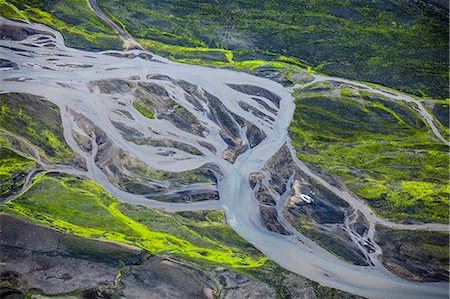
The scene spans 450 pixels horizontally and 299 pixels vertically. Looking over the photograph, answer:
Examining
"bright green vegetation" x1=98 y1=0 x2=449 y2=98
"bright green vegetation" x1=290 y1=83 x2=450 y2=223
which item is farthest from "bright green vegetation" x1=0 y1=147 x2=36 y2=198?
"bright green vegetation" x1=290 y1=83 x2=450 y2=223

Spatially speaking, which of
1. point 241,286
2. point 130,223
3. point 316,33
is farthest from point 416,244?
point 316,33

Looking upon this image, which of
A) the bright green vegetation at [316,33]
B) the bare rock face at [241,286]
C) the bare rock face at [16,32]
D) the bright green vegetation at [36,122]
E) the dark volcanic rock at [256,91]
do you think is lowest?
the bare rock face at [241,286]

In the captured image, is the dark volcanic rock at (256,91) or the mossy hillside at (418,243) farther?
the dark volcanic rock at (256,91)

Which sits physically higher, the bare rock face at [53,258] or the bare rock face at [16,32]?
the bare rock face at [16,32]

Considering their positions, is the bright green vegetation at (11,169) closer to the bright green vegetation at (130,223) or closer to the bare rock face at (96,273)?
the bright green vegetation at (130,223)

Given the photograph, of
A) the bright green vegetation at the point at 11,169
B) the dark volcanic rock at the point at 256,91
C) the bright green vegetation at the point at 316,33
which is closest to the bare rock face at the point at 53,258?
the bright green vegetation at the point at 11,169

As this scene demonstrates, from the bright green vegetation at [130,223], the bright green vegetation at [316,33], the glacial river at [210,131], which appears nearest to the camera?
the glacial river at [210,131]

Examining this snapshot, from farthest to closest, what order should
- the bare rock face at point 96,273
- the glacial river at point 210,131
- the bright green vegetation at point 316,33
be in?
the bright green vegetation at point 316,33 < the glacial river at point 210,131 < the bare rock face at point 96,273
